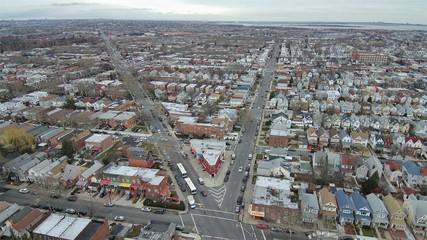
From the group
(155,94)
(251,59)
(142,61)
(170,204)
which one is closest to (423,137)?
(170,204)

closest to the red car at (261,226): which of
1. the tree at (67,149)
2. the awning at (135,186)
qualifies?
the awning at (135,186)

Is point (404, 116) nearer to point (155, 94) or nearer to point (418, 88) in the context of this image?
point (418, 88)

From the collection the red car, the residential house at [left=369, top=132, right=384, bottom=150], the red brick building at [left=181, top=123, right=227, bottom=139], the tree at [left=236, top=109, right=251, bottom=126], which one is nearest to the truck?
the red car

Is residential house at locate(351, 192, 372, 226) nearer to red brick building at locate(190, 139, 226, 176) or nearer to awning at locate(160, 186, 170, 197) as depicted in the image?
red brick building at locate(190, 139, 226, 176)

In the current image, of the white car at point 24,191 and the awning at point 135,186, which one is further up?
the awning at point 135,186

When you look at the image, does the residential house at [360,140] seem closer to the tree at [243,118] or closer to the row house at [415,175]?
the row house at [415,175]
